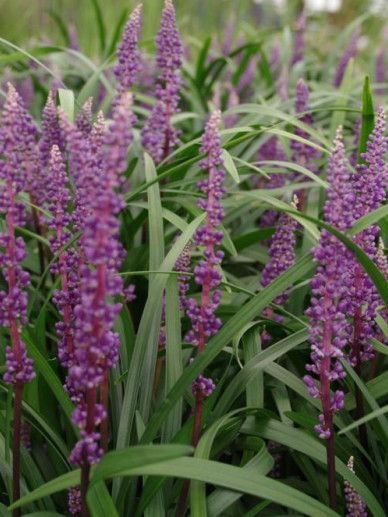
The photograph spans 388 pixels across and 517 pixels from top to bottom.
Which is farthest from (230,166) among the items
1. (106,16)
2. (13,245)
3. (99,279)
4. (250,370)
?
(106,16)

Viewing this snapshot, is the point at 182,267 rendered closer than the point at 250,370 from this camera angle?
No

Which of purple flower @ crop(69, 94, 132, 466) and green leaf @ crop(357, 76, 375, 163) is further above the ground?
green leaf @ crop(357, 76, 375, 163)

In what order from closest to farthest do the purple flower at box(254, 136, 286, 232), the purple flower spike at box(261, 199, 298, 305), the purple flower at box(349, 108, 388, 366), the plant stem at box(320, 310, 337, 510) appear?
the plant stem at box(320, 310, 337, 510)
the purple flower at box(349, 108, 388, 366)
the purple flower spike at box(261, 199, 298, 305)
the purple flower at box(254, 136, 286, 232)

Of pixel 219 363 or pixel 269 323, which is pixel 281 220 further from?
pixel 219 363

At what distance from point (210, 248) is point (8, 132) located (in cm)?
75

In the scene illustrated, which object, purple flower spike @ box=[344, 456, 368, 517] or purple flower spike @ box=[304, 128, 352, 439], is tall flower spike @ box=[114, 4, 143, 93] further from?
purple flower spike @ box=[344, 456, 368, 517]

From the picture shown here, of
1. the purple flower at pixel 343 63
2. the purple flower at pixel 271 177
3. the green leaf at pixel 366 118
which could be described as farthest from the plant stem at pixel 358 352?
the purple flower at pixel 343 63

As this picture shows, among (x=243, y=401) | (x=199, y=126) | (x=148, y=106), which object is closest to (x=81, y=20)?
(x=148, y=106)

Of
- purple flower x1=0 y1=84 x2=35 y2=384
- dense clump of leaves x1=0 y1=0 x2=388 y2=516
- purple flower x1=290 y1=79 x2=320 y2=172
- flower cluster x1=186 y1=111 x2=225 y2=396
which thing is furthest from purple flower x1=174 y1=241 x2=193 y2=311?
purple flower x1=290 y1=79 x2=320 y2=172

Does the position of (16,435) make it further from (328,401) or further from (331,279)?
(331,279)

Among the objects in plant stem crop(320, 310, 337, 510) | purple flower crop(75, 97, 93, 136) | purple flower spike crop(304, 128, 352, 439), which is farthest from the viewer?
purple flower crop(75, 97, 93, 136)

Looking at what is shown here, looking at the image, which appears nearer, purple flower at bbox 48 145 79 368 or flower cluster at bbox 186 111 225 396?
flower cluster at bbox 186 111 225 396

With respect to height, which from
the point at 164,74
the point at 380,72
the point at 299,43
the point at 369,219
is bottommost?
the point at 369,219

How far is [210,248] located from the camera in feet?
8.03
